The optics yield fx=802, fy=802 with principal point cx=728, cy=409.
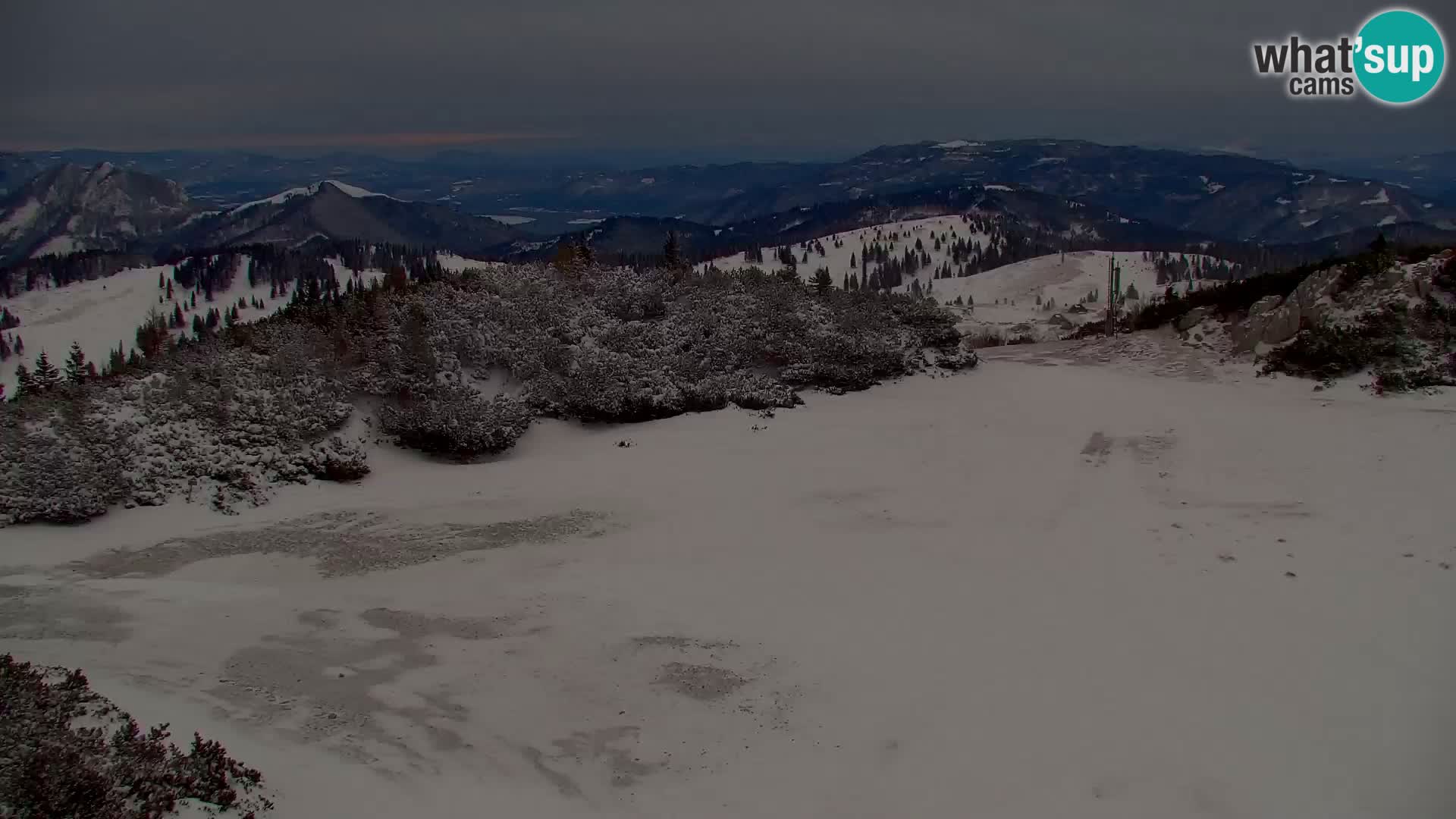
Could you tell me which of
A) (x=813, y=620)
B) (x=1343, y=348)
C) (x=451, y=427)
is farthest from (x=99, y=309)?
(x=1343, y=348)

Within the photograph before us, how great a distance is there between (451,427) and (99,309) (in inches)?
6962

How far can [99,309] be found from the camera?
15088 cm

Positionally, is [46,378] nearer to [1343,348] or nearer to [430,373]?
[430,373]

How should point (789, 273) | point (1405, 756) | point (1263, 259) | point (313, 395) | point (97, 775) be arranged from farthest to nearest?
point (1263, 259)
point (789, 273)
point (313, 395)
point (1405, 756)
point (97, 775)

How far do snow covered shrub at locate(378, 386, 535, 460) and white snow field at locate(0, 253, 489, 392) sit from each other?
399 feet

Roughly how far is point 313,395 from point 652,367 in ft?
24.7

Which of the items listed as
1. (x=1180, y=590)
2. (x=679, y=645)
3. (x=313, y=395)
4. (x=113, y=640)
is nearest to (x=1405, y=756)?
(x=1180, y=590)

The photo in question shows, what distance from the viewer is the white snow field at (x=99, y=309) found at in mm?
135500

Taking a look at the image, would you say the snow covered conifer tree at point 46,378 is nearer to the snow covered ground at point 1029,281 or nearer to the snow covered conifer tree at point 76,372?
the snow covered conifer tree at point 76,372

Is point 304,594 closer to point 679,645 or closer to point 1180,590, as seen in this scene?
point 679,645

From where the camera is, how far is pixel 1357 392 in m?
18.6

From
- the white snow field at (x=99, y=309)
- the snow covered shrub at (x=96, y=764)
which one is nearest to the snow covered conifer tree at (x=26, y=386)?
the snow covered shrub at (x=96, y=764)

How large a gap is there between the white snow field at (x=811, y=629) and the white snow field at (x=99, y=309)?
126065 mm

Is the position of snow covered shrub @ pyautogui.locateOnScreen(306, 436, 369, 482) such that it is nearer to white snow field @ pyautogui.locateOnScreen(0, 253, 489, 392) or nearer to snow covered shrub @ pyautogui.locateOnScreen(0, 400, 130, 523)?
snow covered shrub @ pyautogui.locateOnScreen(0, 400, 130, 523)
